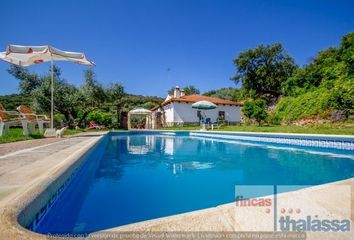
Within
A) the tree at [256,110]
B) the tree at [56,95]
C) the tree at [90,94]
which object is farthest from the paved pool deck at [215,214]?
the tree at [256,110]

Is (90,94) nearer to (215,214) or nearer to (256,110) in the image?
(256,110)

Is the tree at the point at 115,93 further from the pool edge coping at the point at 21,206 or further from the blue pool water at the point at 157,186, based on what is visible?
the pool edge coping at the point at 21,206

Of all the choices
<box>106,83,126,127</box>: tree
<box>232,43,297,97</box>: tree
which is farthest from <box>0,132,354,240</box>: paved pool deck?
<box>232,43,297,97</box>: tree

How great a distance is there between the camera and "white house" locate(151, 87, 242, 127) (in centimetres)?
2238

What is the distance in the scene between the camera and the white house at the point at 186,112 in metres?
22.4

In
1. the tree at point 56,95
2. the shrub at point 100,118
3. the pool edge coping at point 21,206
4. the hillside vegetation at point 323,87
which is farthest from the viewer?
the shrub at point 100,118

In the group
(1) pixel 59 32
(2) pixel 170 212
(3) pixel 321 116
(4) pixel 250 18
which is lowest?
(2) pixel 170 212

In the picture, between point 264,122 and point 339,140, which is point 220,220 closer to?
point 339,140

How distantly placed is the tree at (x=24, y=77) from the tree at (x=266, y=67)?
75.3 feet

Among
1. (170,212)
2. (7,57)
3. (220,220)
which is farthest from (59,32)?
(220,220)

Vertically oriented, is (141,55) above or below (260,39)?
below

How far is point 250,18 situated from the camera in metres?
17.2

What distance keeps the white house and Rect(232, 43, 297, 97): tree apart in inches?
191

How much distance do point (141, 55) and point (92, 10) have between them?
9049 millimetres
